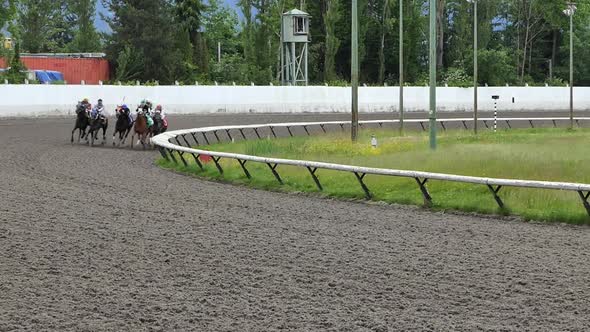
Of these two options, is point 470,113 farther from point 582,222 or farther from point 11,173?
point 582,222

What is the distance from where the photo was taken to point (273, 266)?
9359 millimetres

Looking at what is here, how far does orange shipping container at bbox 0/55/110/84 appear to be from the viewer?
204ft

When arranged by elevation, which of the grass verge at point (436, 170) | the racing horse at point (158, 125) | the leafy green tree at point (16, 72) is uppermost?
the leafy green tree at point (16, 72)

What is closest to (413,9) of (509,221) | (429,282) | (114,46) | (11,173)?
(114,46)

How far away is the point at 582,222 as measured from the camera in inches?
510

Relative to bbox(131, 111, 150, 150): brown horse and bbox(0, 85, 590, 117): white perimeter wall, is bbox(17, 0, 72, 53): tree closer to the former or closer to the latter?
bbox(0, 85, 590, 117): white perimeter wall

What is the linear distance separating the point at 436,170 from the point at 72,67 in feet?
156

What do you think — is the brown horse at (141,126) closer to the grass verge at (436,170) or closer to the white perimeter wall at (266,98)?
the grass verge at (436,170)

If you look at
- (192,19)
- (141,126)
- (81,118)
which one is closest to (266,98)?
(81,118)

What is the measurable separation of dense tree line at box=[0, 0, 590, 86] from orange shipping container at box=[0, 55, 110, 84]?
5.29ft

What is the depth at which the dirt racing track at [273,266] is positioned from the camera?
A: 728cm

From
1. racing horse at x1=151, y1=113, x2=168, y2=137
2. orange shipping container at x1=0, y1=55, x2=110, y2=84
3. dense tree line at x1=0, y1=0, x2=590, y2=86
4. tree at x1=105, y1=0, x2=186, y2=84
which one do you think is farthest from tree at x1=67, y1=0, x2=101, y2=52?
racing horse at x1=151, y1=113, x2=168, y2=137

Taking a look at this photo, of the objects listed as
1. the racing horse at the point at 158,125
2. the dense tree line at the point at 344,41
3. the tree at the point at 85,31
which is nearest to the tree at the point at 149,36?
the dense tree line at the point at 344,41

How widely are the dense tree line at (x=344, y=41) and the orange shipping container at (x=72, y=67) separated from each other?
5.29ft
